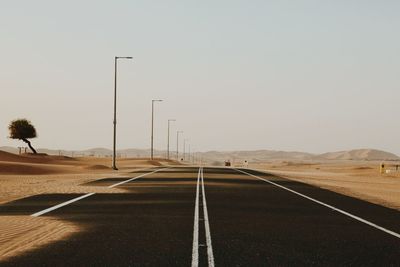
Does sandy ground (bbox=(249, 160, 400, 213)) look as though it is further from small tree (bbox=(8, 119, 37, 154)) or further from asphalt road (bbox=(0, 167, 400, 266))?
small tree (bbox=(8, 119, 37, 154))

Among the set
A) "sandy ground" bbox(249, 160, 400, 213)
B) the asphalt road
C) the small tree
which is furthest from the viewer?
the small tree

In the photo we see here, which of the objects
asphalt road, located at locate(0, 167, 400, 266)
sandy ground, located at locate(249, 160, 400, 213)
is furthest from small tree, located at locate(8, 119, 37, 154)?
asphalt road, located at locate(0, 167, 400, 266)

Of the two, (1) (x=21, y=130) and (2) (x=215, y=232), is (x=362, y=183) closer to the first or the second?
(2) (x=215, y=232)

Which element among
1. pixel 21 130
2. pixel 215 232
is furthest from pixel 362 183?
pixel 21 130

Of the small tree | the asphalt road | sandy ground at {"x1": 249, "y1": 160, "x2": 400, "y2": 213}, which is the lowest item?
the asphalt road

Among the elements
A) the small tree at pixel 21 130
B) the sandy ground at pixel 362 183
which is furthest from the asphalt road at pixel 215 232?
the small tree at pixel 21 130

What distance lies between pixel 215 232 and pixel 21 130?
10014cm

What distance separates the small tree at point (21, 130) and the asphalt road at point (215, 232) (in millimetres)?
89686

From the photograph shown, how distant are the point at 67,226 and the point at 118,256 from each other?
4.22 m

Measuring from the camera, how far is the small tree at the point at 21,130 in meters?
109

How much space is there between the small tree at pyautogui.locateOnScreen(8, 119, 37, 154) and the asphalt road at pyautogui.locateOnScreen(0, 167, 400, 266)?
89.7 meters

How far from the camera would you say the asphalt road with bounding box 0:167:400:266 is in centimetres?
1023

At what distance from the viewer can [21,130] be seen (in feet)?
358

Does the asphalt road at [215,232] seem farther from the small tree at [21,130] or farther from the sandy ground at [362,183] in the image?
the small tree at [21,130]
